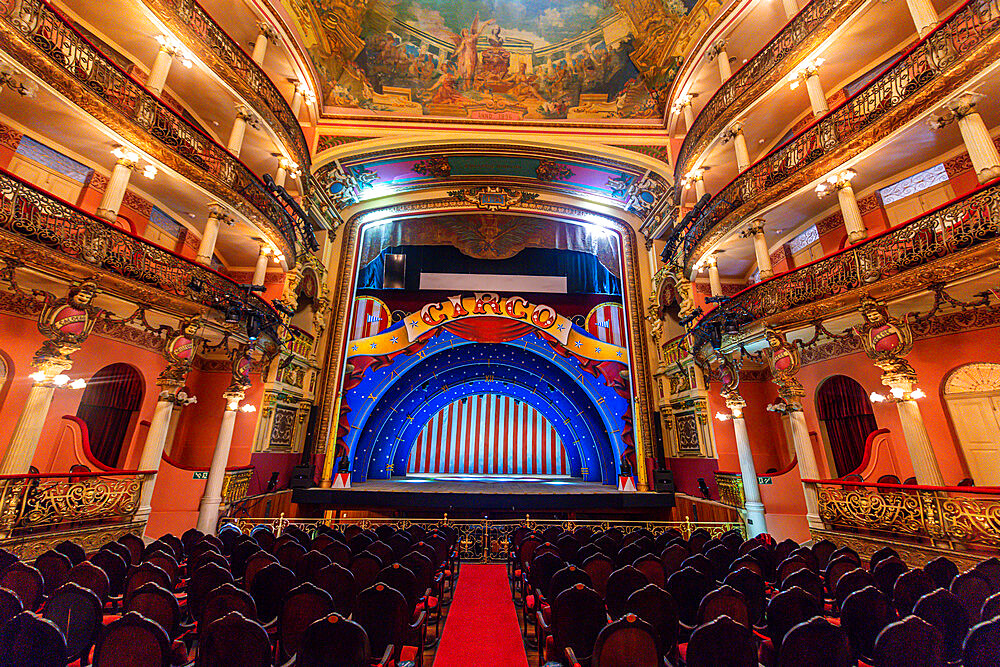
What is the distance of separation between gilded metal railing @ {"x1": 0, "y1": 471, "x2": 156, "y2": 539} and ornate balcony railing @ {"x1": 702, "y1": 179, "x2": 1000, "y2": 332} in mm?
12903

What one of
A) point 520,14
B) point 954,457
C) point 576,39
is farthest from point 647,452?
point 520,14

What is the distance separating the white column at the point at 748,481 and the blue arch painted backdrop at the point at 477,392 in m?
5.79

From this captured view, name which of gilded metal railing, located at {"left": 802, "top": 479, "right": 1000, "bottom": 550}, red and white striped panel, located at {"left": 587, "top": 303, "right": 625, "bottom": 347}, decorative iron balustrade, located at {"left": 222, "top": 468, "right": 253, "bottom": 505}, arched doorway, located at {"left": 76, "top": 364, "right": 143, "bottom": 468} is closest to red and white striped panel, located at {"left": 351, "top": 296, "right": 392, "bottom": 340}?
decorative iron balustrade, located at {"left": 222, "top": 468, "right": 253, "bottom": 505}

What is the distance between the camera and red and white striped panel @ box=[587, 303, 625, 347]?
16.5 metres

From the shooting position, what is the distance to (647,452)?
1471cm

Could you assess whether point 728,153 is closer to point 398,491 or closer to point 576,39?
point 576,39

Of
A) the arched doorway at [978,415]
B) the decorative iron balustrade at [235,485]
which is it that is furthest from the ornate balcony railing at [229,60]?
the arched doorway at [978,415]

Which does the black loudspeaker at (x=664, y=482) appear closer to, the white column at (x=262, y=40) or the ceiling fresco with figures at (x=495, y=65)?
the ceiling fresco with figures at (x=495, y=65)

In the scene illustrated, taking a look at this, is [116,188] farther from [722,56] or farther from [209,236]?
→ [722,56]

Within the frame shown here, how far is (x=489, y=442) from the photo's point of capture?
19.3 m

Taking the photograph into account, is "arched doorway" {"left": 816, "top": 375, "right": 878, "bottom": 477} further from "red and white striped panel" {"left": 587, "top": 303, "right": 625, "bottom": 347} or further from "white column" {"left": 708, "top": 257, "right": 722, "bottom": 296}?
"red and white striped panel" {"left": 587, "top": 303, "right": 625, "bottom": 347}

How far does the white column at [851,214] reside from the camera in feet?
27.3

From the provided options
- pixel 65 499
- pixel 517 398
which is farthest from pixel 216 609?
pixel 517 398

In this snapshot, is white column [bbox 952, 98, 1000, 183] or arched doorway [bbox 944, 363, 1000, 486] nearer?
white column [bbox 952, 98, 1000, 183]
